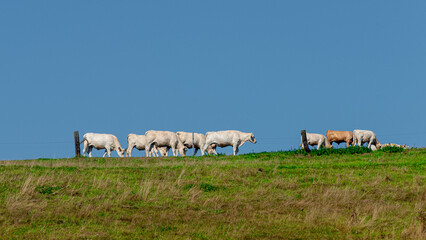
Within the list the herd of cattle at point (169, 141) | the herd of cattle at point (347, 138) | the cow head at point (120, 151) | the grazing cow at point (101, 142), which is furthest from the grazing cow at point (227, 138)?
the herd of cattle at point (347, 138)

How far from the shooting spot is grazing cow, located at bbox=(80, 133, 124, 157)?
149 feet

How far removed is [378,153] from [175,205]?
2225cm

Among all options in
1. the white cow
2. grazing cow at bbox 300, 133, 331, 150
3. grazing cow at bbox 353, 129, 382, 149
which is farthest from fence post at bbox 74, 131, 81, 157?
grazing cow at bbox 353, 129, 382, 149

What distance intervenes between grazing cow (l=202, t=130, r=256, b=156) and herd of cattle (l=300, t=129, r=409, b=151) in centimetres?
974

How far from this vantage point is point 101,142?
45.8 meters

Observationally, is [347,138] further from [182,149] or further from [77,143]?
[77,143]

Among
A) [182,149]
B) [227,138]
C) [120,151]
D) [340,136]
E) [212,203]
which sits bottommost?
[212,203]

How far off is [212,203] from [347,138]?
143 ft

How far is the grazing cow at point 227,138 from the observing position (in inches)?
1821

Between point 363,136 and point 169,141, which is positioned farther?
point 363,136

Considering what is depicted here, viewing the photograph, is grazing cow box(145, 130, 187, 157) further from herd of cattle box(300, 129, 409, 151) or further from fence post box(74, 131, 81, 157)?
herd of cattle box(300, 129, 409, 151)

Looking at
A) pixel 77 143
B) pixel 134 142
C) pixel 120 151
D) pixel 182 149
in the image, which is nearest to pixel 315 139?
pixel 182 149

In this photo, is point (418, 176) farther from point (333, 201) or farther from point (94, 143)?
point (94, 143)

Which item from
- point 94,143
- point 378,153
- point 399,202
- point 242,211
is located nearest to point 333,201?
point 399,202
